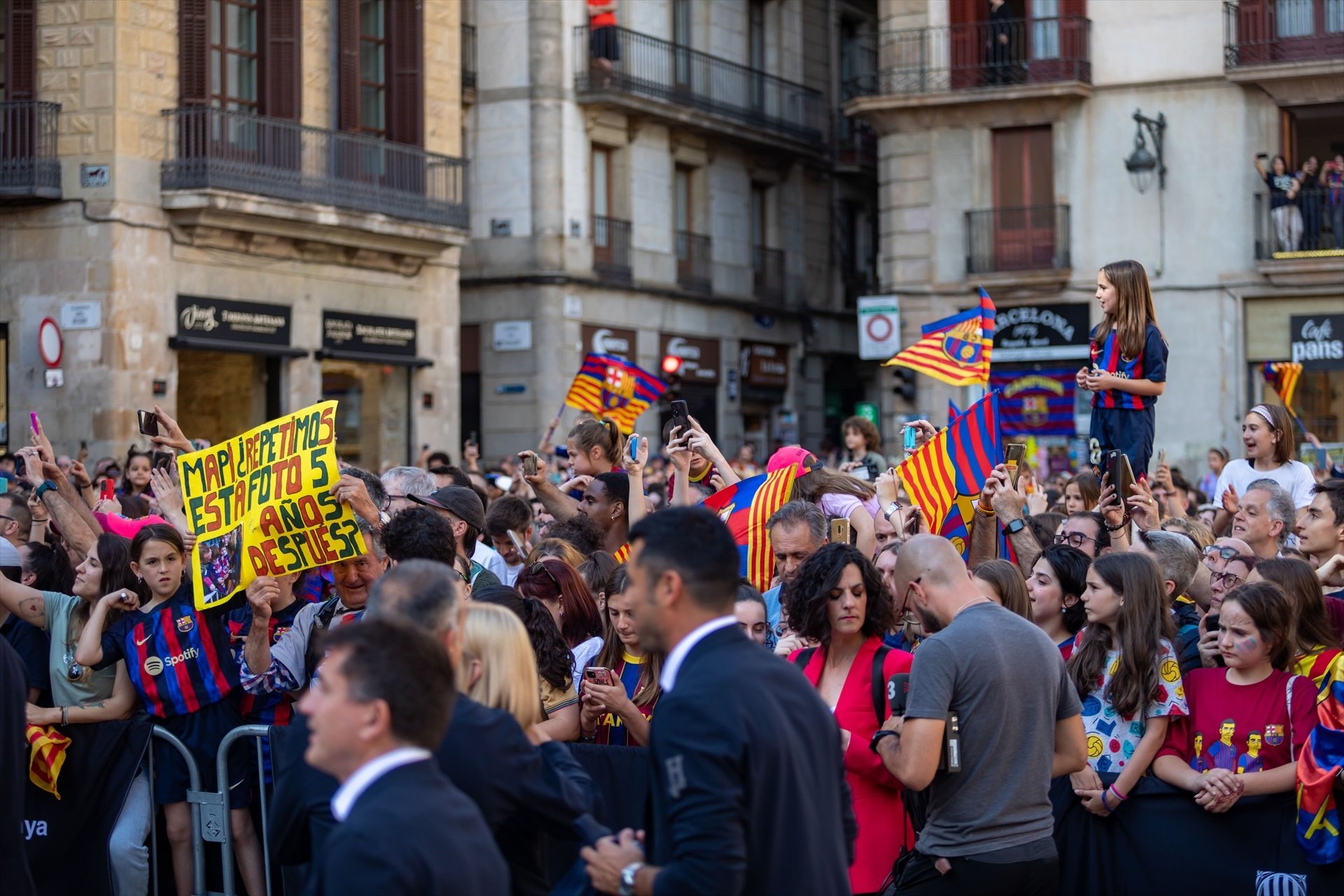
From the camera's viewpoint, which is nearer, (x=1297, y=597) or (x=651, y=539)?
(x=651, y=539)

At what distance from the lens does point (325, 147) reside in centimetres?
2397

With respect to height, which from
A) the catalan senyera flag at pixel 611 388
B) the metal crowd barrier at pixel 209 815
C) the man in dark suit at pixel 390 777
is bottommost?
the metal crowd barrier at pixel 209 815

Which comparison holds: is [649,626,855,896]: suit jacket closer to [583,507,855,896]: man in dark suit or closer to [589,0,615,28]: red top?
[583,507,855,896]: man in dark suit

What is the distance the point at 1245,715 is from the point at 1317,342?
22.5 m

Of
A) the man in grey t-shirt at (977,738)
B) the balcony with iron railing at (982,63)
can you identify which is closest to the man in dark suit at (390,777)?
the man in grey t-shirt at (977,738)

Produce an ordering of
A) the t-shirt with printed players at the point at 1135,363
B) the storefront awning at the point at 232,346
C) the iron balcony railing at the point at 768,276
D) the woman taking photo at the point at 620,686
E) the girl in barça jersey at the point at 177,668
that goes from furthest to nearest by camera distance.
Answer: the iron balcony railing at the point at 768,276, the storefront awning at the point at 232,346, the t-shirt with printed players at the point at 1135,363, the girl in barça jersey at the point at 177,668, the woman taking photo at the point at 620,686

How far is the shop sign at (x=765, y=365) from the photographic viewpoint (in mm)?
33344

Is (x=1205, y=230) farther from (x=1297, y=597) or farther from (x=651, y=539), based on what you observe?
(x=651, y=539)

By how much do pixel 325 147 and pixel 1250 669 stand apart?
19.1 metres

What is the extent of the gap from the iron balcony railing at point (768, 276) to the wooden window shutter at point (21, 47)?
15158 millimetres

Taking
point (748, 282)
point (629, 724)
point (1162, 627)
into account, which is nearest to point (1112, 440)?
point (1162, 627)

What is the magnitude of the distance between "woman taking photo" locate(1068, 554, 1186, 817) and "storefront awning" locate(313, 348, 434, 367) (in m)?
18.4

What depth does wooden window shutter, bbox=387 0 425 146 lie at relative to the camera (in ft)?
84.0

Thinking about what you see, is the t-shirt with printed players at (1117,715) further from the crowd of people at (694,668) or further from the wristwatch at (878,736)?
the wristwatch at (878,736)
